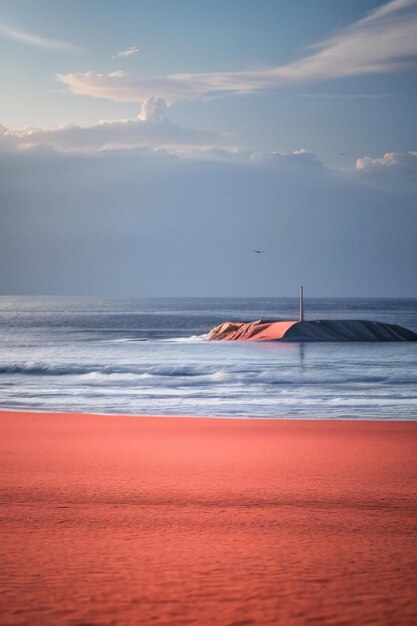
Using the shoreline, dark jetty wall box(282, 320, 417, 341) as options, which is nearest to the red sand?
the shoreline

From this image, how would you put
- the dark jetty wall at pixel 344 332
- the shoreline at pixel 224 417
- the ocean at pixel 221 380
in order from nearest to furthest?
the shoreline at pixel 224 417 < the ocean at pixel 221 380 < the dark jetty wall at pixel 344 332

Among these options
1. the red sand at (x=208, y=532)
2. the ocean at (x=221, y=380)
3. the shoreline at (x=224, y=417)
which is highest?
the red sand at (x=208, y=532)

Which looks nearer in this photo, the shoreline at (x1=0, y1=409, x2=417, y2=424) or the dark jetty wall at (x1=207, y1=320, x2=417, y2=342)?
the shoreline at (x1=0, y1=409, x2=417, y2=424)

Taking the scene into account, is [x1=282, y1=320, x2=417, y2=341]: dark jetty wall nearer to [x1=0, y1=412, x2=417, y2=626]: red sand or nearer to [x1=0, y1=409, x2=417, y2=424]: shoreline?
[x1=0, y1=409, x2=417, y2=424]: shoreline

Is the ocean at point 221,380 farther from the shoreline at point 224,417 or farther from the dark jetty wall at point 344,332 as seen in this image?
the dark jetty wall at point 344,332

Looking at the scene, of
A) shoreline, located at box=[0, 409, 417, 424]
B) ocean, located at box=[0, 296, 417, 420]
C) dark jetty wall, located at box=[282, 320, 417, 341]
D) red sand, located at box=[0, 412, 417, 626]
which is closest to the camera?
red sand, located at box=[0, 412, 417, 626]

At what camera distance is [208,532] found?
7.05 m

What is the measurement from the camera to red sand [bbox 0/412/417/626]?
520 cm

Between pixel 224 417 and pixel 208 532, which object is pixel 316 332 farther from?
pixel 208 532

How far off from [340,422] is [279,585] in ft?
34.0

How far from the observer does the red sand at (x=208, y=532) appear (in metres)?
5.20

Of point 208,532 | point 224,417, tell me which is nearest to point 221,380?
point 224,417

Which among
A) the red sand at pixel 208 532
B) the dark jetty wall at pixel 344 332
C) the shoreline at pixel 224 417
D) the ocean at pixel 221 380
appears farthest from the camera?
the dark jetty wall at pixel 344 332

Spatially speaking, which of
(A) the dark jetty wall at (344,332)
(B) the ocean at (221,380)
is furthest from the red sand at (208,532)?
(A) the dark jetty wall at (344,332)
